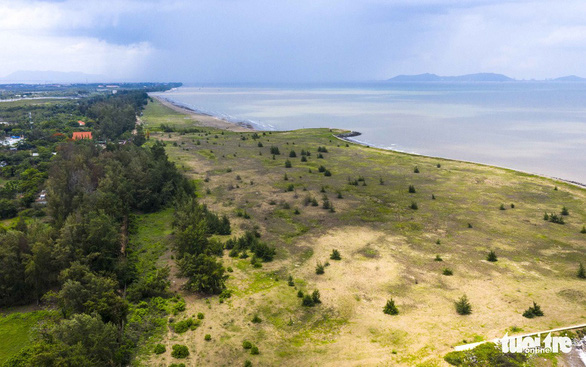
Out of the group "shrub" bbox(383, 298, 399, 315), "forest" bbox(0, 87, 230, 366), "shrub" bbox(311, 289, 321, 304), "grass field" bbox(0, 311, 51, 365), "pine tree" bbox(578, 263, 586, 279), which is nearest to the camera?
"forest" bbox(0, 87, 230, 366)

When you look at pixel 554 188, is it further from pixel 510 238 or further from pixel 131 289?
pixel 131 289

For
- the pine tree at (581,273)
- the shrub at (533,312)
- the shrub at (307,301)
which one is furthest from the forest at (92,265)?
the pine tree at (581,273)

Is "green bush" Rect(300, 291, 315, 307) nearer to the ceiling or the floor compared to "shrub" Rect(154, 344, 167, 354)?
nearer to the ceiling

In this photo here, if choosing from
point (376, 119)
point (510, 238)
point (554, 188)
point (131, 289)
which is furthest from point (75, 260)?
point (376, 119)

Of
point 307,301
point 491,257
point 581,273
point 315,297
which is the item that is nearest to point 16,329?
point 307,301

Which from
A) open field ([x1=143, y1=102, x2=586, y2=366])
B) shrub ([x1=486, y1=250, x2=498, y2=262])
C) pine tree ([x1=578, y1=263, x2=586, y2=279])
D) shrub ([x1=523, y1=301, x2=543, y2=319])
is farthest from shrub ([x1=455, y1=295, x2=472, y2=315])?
pine tree ([x1=578, y1=263, x2=586, y2=279])

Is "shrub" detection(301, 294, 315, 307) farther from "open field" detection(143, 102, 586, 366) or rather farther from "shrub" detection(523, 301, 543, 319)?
"shrub" detection(523, 301, 543, 319)
